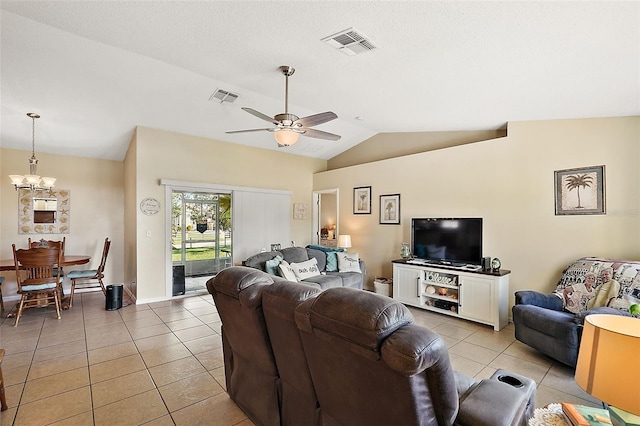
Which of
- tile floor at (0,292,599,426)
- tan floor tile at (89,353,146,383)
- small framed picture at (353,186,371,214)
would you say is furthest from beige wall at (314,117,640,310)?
tan floor tile at (89,353,146,383)

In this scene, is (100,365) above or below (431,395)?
below

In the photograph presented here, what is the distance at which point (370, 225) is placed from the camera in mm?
6242

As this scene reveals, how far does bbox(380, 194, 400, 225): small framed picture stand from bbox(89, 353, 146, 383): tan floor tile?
4.52m

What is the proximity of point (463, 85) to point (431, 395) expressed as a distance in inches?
128

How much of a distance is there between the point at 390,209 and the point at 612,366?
192 inches

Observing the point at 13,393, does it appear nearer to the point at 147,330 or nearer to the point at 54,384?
the point at 54,384

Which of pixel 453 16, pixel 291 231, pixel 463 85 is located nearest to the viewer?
pixel 453 16

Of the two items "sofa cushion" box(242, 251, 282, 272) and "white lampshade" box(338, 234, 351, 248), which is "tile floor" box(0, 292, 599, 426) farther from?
"white lampshade" box(338, 234, 351, 248)

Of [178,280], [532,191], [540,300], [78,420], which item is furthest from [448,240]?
[178,280]

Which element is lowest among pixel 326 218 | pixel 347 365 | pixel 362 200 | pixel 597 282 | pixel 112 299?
pixel 112 299

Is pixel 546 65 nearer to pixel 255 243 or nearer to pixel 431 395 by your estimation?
pixel 431 395

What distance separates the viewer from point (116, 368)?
9.53ft

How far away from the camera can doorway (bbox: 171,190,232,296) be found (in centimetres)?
594

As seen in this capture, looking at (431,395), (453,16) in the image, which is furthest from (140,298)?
(453,16)
